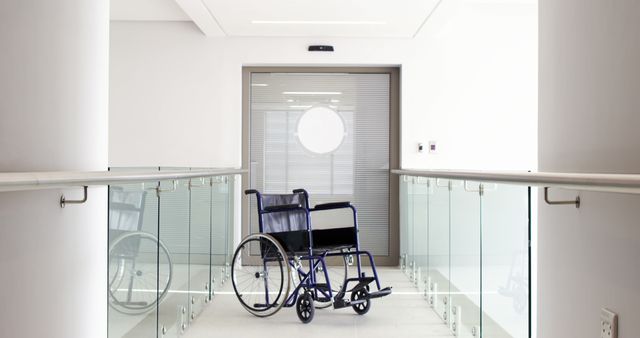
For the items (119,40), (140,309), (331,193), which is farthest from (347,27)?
(140,309)

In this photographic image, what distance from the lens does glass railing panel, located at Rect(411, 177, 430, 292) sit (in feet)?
18.4

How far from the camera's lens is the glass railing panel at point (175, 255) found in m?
3.54

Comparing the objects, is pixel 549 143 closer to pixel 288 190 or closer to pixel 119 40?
pixel 288 190

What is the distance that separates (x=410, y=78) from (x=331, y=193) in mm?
1525

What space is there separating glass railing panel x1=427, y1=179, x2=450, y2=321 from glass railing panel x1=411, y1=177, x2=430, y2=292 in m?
0.20

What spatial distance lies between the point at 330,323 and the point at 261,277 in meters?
1.95

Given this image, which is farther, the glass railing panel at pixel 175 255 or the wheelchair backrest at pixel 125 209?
the glass railing panel at pixel 175 255

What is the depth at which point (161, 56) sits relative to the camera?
7.46m

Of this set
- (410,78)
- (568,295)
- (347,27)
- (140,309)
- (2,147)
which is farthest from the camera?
(410,78)

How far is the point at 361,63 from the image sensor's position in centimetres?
744

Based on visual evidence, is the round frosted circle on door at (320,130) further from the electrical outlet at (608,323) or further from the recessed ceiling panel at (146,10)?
the electrical outlet at (608,323)

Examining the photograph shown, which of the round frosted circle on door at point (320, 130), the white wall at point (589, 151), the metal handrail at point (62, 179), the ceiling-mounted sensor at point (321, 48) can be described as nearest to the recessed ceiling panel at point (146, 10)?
the ceiling-mounted sensor at point (321, 48)

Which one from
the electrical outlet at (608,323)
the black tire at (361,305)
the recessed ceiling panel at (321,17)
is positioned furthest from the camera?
the recessed ceiling panel at (321,17)

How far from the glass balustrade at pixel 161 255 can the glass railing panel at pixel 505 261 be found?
1558mm
